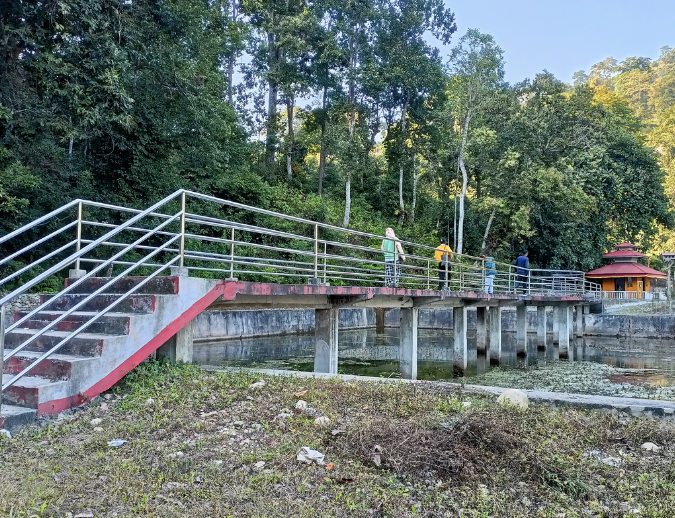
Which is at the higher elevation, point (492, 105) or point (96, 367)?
point (492, 105)

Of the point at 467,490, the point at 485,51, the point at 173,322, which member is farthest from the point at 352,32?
the point at 467,490

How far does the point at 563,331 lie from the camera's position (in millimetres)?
22750

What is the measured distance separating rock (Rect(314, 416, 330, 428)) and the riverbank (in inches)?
3.7

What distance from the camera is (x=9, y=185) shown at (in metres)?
13.0

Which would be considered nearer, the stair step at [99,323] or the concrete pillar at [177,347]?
the stair step at [99,323]

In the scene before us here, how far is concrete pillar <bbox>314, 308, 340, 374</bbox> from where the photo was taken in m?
10.1

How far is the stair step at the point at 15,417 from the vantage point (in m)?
4.41

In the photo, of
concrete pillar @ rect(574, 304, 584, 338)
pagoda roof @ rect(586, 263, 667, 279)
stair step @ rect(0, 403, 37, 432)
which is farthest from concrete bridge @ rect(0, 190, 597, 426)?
pagoda roof @ rect(586, 263, 667, 279)

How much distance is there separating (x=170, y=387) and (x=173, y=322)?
0.76 m

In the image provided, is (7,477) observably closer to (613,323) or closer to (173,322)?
(173,322)

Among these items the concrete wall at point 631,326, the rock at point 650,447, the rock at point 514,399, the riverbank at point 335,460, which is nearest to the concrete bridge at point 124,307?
the riverbank at point 335,460

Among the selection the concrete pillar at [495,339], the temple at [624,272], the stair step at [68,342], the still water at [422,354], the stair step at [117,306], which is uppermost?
the temple at [624,272]

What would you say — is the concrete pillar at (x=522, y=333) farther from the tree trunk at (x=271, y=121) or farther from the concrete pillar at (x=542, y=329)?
the tree trunk at (x=271, y=121)

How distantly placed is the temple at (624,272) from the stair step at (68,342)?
4034 centimetres
